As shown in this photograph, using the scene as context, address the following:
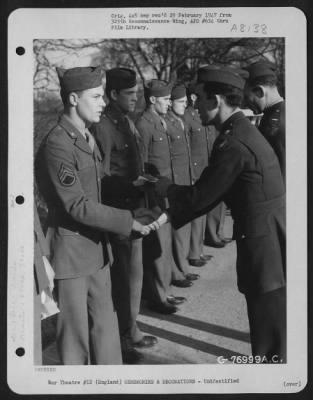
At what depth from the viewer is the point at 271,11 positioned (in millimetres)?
Answer: 2330

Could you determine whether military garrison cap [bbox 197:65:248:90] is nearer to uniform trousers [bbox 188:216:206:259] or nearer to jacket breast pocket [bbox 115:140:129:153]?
jacket breast pocket [bbox 115:140:129:153]

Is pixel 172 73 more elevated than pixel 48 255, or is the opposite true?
pixel 172 73

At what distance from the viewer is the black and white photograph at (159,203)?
7.64 feet

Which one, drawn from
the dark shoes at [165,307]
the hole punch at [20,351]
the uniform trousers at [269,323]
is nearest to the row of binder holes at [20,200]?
the hole punch at [20,351]

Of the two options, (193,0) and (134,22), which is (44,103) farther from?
(193,0)

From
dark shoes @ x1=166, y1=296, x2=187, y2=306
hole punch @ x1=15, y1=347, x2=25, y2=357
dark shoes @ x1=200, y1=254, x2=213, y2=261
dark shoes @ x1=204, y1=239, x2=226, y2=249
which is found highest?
dark shoes @ x1=204, y1=239, x2=226, y2=249

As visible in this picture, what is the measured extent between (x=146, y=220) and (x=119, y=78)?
20.6 inches

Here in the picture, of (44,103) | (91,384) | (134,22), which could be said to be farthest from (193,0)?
(91,384)

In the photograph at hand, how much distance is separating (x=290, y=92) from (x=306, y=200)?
1.29 feet

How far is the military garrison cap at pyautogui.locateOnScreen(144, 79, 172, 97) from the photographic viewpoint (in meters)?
2.36

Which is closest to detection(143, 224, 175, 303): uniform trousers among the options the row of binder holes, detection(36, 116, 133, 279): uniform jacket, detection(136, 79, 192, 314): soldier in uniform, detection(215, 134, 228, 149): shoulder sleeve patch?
detection(136, 79, 192, 314): soldier in uniform

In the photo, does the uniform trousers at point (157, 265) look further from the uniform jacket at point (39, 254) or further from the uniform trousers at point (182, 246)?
the uniform jacket at point (39, 254)

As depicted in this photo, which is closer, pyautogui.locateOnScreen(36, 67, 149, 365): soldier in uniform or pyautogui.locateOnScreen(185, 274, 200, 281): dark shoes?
pyautogui.locateOnScreen(36, 67, 149, 365): soldier in uniform

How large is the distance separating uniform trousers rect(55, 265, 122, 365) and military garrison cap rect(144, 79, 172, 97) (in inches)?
25.6
